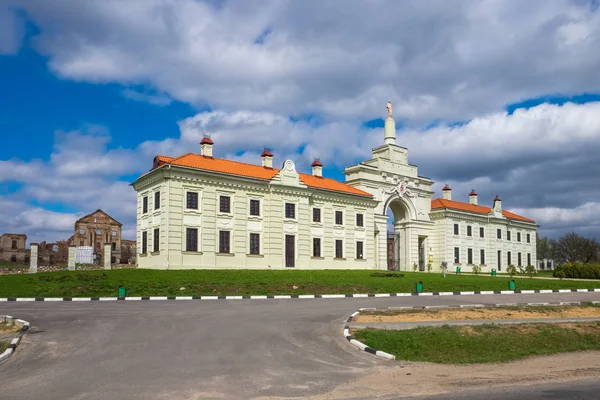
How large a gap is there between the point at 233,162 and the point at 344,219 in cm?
1113

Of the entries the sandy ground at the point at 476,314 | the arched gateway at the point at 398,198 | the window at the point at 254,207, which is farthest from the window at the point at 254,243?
the sandy ground at the point at 476,314

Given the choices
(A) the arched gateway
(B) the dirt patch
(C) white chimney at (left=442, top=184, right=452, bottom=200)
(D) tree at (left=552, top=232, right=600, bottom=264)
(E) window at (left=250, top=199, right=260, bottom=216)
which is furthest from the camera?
(D) tree at (left=552, top=232, right=600, bottom=264)

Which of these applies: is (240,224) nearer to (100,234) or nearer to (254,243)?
(254,243)

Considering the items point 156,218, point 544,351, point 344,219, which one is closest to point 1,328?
point 544,351

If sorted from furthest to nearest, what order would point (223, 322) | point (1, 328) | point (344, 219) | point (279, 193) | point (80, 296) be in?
1. point (344, 219)
2. point (279, 193)
3. point (80, 296)
4. point (223, 322)
5. point (1, 328)

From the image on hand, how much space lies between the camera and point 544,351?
→ 42.1 feet

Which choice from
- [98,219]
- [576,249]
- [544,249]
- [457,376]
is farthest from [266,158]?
[544,249]

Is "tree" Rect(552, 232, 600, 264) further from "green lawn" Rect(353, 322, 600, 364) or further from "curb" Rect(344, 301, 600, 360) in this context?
"green lawn" Rect(353, 322, 600, 364)

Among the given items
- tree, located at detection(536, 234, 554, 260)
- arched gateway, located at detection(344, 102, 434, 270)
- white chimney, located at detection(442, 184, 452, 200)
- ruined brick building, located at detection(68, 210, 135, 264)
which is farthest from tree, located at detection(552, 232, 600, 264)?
ruined brick building, located at detection(68, 210, 135, 264)

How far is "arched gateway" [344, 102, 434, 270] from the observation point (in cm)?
4991

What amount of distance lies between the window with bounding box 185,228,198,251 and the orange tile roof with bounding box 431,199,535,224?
31.2m

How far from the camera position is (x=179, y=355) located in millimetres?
11078

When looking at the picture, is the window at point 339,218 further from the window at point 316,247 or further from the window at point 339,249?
the window at point 316,247

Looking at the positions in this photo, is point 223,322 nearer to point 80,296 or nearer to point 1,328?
point 1,328
